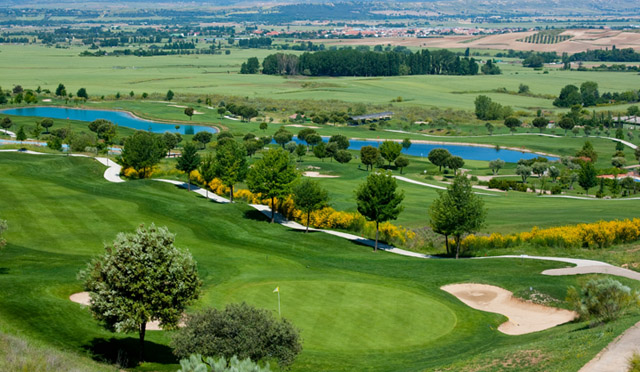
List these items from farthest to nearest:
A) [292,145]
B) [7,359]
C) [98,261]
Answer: [292,145], [98,261], [7,359]

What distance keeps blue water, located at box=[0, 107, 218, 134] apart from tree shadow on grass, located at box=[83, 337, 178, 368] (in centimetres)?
12066

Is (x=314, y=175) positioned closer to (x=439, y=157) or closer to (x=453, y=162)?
(x=439, y=157)

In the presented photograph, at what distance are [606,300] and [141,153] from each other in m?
63.7

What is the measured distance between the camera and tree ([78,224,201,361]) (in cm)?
2916

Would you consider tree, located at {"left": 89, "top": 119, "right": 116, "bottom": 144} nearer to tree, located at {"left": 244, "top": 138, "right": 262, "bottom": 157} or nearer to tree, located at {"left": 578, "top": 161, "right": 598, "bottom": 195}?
tree, located at {"left": 244, "top": 138, "right": 262, "bottom": 157}

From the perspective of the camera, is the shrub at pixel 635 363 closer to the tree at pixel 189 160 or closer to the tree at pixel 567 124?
the tree at pixel 189 160

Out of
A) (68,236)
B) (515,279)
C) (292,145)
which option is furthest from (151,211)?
(292,145)

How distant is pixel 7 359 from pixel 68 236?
1217 inches

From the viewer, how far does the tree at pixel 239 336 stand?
27.2 m

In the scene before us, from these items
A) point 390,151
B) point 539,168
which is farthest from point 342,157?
point 539,168

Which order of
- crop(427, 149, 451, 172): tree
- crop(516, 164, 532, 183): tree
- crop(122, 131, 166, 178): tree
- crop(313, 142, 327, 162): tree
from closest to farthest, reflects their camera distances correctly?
crop(122, 131, 166, 178): tree, crop(516, 164, 532, 183): tree, crop(427, 149, 451, 172): tree, crop(313, 142, 327, 162): tree

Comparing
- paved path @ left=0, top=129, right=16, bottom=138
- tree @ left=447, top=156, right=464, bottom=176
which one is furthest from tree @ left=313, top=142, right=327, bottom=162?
paved path @ left=0, top=129, right=16, bottom=138

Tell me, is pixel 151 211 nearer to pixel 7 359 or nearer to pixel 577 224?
pixel 577 224

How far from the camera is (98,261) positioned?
99.2 feet
